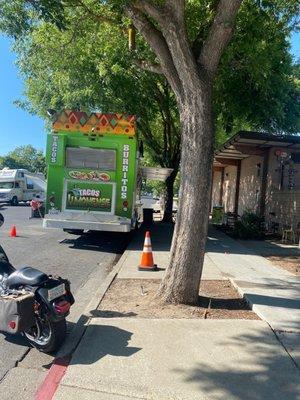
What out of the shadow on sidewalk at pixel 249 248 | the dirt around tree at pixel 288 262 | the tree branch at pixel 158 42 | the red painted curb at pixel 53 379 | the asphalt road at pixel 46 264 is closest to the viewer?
the red painted curb at pixel 53 379

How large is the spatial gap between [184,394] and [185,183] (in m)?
3.15

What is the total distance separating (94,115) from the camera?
1338cm

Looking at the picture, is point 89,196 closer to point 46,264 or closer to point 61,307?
point 46,264

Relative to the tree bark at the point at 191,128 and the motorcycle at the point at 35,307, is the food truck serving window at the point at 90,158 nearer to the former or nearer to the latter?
the tree bark at the point at 191,128

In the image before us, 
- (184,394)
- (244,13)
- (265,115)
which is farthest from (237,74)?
(184,394)

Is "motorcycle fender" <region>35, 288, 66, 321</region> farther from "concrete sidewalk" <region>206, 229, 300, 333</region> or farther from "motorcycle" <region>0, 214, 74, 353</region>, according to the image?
"concrete sidewalk" <region>206, 229, 300, 333</region>

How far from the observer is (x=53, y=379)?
4.46m

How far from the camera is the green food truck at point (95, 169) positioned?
13188mm

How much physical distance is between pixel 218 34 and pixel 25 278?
398cm

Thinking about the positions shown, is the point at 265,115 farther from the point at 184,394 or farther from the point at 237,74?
the point at 184,394

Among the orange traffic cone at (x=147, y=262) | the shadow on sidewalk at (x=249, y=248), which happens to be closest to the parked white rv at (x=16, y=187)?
the shadow on sidewalk at (x=249, y=248)

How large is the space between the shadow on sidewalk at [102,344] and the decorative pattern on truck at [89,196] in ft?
25.1

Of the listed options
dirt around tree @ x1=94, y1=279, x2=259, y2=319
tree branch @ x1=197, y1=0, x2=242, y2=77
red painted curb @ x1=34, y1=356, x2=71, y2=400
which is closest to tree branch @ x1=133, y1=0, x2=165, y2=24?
tree branch @ x1=197, y1=0, x2=242, y2=77

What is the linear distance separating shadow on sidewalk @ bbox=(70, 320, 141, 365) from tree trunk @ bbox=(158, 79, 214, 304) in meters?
1.36
